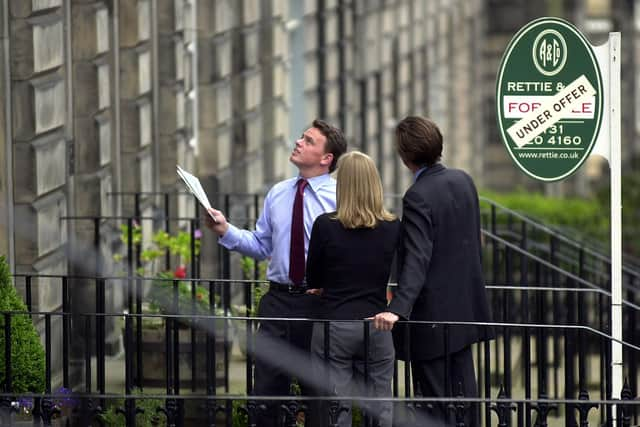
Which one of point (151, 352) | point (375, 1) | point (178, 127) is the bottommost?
point (151, 352)

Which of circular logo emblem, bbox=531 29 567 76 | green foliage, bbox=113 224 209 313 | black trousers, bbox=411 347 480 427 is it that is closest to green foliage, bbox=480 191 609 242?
green foliage, bbox=113 224 209 313

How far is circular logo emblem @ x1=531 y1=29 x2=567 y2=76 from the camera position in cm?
905

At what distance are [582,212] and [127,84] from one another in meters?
15.9

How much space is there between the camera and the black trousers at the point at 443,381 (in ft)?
27.0

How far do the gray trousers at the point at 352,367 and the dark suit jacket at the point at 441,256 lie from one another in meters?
0.12

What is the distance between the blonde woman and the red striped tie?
1.10ft

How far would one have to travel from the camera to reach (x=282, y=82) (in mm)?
19312

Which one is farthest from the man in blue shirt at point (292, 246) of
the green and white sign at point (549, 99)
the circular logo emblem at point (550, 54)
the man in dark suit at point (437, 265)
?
the circular logo emblem at point (550, 54)

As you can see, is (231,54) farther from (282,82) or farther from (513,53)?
(513,53)

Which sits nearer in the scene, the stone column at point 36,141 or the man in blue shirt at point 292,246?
the man in blue shirt at point 292,246

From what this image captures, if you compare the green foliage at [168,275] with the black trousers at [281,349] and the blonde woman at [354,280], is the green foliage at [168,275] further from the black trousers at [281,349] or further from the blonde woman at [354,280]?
the blonde woman at [354,280]

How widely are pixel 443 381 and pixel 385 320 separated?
539 millimetres

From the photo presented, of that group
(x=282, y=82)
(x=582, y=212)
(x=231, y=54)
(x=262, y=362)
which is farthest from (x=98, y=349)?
(x=582, y=212)

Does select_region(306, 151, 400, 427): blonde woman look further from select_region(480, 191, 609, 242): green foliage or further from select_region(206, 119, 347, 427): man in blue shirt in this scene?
select_region(480, 191, 609, 242): green foliage
